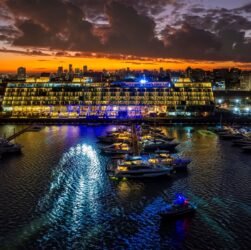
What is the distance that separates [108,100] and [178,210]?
7077 centimetres

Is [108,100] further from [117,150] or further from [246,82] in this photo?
[246,82]

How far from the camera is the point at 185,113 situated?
9200 centimetres

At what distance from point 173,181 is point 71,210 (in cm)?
1040

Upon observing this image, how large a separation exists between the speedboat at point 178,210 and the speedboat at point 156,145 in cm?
2223

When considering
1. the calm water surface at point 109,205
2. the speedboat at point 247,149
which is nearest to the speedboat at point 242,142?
the speedboat at point 247,149

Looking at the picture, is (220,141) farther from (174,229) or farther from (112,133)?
(174,229)

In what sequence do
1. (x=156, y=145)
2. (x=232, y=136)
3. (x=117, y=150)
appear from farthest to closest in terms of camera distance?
(x=232, y=136) → (x=156, y=145) → (x=117, y=150)

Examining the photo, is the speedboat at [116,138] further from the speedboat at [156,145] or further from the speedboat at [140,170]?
the speedboat at [140,170]

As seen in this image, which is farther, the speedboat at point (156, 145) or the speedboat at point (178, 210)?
the speedboat at point (156, 145)

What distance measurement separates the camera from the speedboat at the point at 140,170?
34000mm

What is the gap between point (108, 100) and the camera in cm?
9450

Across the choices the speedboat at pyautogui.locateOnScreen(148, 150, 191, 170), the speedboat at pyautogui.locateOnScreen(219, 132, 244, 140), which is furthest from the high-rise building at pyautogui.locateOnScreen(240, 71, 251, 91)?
the speedboat at pyautogui.locateOnScreen(148, 150, 191, 170)

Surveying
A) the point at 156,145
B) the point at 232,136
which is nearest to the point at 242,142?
the point at 232,136

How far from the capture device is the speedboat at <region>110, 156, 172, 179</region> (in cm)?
3400
